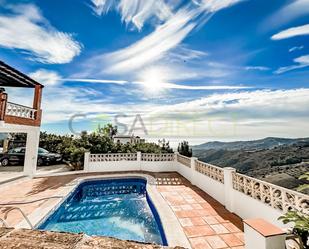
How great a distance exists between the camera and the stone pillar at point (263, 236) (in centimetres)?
252

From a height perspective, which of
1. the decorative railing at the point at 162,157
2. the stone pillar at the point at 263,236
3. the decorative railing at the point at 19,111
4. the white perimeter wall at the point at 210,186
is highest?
the decorative railing at the point at 19,111

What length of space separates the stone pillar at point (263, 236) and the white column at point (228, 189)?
3.61 metres

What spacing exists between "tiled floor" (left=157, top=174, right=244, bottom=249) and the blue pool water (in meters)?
0.79

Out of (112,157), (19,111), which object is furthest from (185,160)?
(19,111)

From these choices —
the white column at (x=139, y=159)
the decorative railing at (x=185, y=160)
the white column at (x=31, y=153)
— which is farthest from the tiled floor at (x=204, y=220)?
the white column at (x=31, y=153)

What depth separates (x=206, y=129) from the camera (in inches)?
677

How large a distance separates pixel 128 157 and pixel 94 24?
907cm

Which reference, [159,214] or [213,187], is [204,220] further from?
[213,187]

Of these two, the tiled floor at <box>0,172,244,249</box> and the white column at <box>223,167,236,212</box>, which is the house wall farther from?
the white column at <box>223,167,236,212</box>

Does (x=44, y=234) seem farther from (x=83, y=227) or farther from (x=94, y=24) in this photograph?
(x=94, y=24)

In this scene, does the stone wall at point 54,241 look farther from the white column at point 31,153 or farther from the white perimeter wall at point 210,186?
the white column at point 31,153

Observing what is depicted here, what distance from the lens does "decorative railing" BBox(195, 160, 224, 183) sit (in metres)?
7.08

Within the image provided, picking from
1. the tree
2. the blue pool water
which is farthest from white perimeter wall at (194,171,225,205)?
the tree

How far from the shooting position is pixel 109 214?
7258 millimetres
